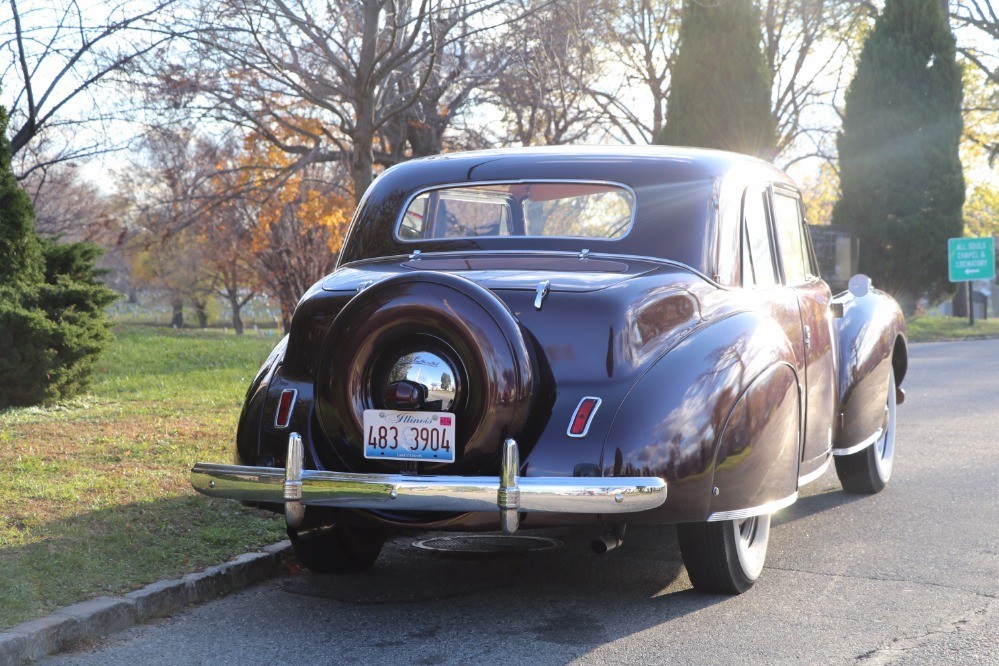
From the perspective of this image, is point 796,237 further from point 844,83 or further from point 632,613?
point 844,83

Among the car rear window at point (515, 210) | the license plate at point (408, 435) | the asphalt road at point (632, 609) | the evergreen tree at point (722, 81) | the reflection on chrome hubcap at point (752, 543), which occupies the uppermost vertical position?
the evergreen tree at point (722, 81)

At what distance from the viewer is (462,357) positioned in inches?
150

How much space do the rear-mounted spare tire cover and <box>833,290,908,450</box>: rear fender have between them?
2623 millimetres

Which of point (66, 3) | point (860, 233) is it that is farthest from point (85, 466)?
point (860, 233)

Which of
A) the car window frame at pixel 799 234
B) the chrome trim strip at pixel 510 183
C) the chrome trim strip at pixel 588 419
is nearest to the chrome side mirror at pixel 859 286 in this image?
the car window frame at pixel 799 234

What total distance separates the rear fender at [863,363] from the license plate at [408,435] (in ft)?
8.97

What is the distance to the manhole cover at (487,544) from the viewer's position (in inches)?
208

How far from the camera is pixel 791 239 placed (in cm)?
580

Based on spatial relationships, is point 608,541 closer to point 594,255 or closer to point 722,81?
point 594,255

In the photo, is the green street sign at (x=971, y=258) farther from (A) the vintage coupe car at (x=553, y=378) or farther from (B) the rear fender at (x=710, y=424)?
(B) the rear fender at (x=710, y=424)

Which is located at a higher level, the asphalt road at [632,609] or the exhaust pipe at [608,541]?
the exhaust pipe at [608,541]

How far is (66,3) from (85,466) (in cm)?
591

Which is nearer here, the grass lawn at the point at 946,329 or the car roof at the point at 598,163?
the car roof at the point at 598,163

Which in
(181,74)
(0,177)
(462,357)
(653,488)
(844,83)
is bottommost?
(653,488)
